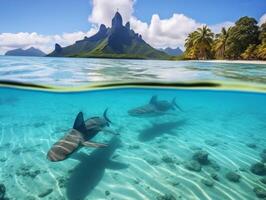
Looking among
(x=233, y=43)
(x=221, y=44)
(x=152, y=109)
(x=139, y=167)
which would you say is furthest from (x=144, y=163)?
(x=221, y=44)

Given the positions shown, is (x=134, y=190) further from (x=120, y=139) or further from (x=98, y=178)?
(x=120, y=139)

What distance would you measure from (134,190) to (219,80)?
11.6m

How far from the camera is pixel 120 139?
12.0 metres

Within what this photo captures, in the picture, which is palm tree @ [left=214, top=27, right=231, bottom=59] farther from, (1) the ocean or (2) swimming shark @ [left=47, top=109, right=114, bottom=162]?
(2) swimming shark @ [left=47, top=109, right=114, bottom=162]

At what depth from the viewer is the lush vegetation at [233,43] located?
51375mm

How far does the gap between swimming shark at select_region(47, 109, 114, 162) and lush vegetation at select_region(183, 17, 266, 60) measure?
151 feet

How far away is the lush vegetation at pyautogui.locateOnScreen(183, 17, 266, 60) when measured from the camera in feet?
169

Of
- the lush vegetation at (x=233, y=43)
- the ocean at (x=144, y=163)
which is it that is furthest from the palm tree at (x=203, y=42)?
the ocean at (x=144, y=163)

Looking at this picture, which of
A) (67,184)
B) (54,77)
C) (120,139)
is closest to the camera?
(67,184)

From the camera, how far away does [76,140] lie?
7652 mm

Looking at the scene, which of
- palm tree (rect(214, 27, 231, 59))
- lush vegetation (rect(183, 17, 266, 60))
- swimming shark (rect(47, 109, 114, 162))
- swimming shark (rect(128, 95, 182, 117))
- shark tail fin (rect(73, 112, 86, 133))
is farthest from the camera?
palm tree (rect(214, 27, 231, 59))

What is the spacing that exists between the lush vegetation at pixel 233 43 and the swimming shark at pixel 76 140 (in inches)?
1808

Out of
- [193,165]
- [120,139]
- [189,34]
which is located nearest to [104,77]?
[120,139]

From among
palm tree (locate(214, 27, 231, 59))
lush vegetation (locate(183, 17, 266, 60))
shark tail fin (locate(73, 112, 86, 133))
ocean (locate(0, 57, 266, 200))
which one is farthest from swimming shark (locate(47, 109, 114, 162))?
palm tree (locate(214, 27, 231, 59))
